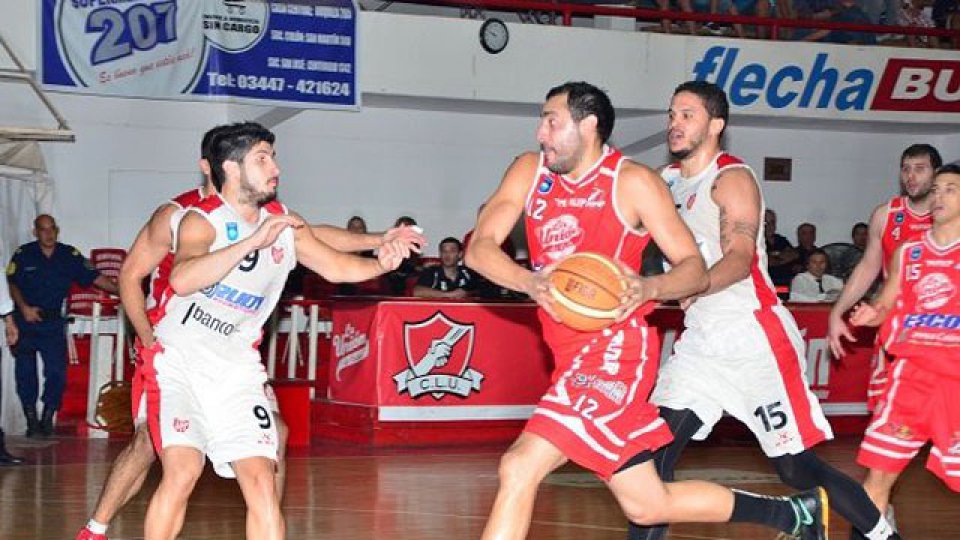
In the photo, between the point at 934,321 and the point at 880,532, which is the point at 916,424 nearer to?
the point at 934,321

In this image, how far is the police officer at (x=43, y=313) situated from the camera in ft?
51.6

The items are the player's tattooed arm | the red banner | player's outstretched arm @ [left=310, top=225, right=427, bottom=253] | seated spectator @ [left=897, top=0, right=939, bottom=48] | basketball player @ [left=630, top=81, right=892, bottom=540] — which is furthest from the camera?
seated spectator @ [left=897, top=0, right=939, bottom=48]

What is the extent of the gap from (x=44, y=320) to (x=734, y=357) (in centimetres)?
992

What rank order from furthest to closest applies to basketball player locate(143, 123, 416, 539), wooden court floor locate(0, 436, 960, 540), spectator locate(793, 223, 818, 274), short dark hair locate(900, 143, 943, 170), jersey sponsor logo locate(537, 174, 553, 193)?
spectator locate(793, 223, 818, 274) < wooden court floor locate(0, 436, 960, 540) < short dark hair locate(900, 143, 943, 170) < basketball player locate(143, 123, 416, 539) < jersey sponsor logo locate(537, 174, 553, 193)

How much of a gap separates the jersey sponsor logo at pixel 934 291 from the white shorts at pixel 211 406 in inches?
141

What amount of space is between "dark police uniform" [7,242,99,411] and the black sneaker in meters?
10.2

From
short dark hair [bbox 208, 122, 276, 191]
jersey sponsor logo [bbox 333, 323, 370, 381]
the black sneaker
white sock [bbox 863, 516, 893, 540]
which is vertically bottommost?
white sock [bbox 863, 516, 893, 540]

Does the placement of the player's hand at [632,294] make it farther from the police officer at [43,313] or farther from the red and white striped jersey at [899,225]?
the police officer at [43,313]

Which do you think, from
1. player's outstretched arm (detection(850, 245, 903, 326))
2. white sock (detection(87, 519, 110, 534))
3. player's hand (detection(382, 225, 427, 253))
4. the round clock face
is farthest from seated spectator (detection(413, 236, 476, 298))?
player's hand (detection(382, 225, 427, 253))

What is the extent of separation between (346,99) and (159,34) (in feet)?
7.74

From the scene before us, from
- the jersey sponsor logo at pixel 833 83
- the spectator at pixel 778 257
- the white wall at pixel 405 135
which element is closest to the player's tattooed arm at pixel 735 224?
the spectator at pixel 778 257

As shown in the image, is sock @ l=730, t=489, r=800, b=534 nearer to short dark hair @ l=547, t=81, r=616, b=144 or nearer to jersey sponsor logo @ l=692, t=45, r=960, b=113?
short dark hair @ l=547, t=81, r=616, b=144

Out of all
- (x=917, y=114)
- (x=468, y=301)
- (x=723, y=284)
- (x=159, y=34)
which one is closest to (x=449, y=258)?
(x=468, y=301)

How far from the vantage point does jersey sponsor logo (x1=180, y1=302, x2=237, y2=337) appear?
686cm
